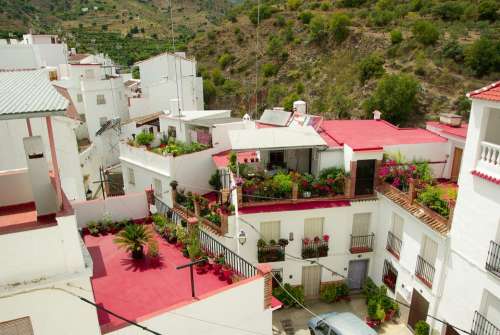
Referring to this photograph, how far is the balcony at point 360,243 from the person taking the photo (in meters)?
17.8

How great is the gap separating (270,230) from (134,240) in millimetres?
6893

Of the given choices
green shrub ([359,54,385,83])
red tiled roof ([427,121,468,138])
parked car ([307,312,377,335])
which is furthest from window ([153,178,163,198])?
green shrub ([359,54,385,83])

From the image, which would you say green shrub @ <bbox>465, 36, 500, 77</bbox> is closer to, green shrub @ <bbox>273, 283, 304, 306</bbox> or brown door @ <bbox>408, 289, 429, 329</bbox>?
brown door @ <bbox>408, 289, 429, 329</bbox>

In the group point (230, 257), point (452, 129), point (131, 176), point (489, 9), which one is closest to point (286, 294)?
point (230, 257)

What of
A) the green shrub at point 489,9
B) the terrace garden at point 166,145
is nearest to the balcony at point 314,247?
the terrace garden at point 166,145

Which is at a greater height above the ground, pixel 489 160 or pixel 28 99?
pixel 28 99

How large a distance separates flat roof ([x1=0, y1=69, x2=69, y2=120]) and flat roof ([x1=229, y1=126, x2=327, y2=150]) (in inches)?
383

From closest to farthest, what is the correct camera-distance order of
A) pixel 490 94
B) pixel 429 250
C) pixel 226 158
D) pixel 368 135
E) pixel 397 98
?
pixel 490 94 < pixel 429 250 < pixel 368 135 < pixel 226 158 < pixel 397 98

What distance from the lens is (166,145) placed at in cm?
2195

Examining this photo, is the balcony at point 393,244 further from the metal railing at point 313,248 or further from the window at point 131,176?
the window at point 131,176

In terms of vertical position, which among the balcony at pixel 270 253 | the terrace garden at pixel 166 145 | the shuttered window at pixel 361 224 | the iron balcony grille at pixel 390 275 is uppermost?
the terrace garden at pixel 166 145

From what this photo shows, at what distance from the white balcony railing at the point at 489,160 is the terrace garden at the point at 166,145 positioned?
45.0ft

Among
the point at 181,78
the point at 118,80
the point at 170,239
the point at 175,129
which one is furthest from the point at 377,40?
the point at 170,239

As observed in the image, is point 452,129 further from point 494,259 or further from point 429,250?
point 494,259
